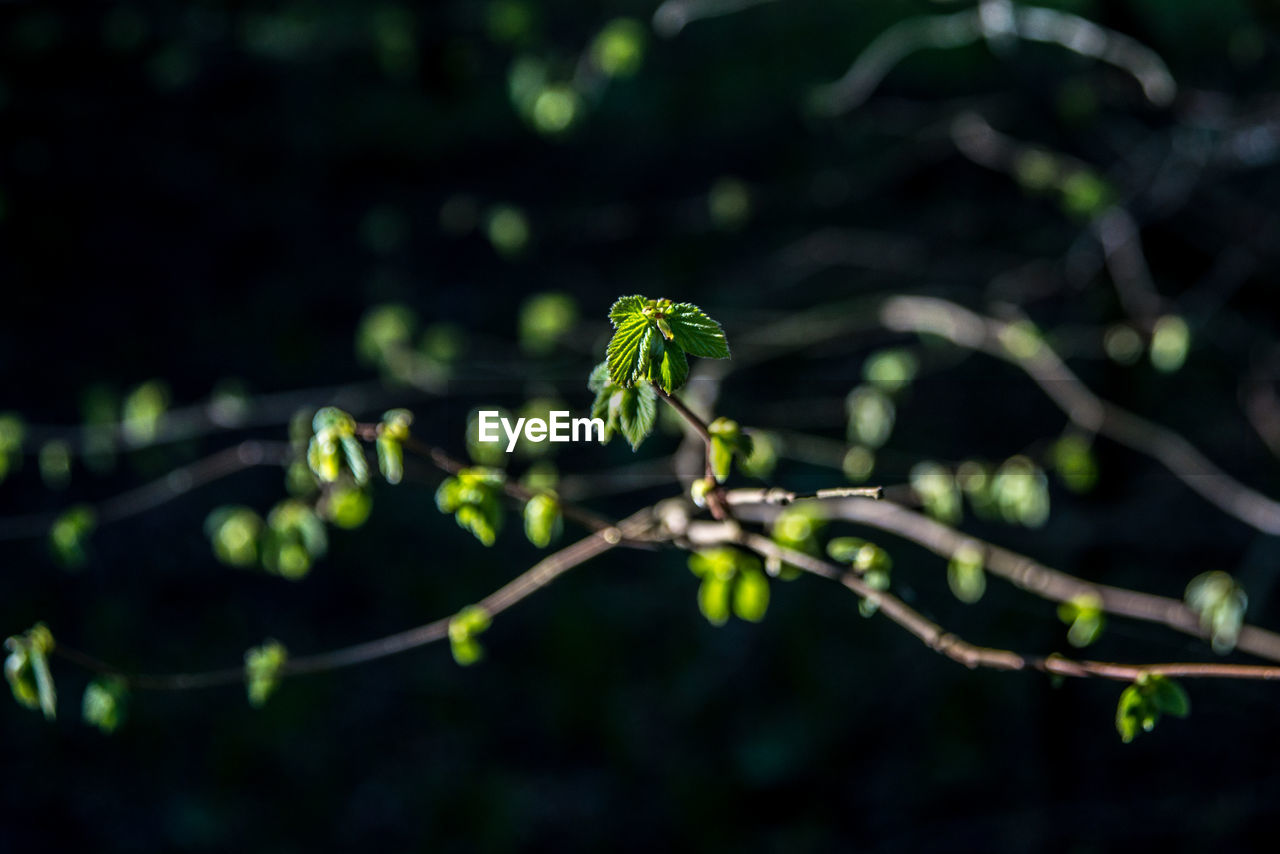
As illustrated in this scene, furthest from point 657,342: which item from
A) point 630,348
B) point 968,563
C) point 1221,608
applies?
point 1221,608

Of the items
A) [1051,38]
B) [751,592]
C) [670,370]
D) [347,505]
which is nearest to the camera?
[670,370]

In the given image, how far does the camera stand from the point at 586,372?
284 cm

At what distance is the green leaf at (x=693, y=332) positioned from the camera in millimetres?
879

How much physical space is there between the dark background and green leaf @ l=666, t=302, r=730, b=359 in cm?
176

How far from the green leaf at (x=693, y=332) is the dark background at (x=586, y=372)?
176cm

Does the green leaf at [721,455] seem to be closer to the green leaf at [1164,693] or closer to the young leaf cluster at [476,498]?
the young leaf cluster at [476,498]

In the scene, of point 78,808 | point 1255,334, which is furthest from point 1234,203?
point 78,808

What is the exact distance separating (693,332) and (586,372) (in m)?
1.96

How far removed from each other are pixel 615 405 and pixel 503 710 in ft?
7.85

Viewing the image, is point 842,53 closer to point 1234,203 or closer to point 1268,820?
point 1234,203

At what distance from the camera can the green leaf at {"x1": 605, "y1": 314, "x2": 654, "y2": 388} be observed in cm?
87

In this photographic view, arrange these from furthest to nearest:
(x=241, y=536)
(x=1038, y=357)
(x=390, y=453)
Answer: (x=1038, y=357), (x=241, y=536), (x=390, y=453)

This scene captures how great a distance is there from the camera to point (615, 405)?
0.95m

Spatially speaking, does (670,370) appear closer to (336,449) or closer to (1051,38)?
(336,449)
